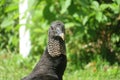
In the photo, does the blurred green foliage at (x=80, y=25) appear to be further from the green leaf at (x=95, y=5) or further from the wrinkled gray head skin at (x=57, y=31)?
the wrinkled gray head skin at (x=57, y=31)

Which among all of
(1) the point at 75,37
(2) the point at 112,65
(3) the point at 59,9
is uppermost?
(3) the point at 59,9

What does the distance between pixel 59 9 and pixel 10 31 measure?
1779 mm

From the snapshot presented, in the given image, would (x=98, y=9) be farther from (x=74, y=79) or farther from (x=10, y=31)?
(x=10, y=31)

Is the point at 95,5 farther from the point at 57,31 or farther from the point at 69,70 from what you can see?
the point at 57,31

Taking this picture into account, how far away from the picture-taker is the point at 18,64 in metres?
7.52

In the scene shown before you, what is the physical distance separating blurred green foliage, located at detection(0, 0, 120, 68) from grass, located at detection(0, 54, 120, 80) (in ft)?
0.72

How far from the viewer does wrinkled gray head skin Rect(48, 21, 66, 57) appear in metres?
4.91

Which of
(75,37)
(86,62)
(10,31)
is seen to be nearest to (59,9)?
(75,37)

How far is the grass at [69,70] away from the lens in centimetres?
676

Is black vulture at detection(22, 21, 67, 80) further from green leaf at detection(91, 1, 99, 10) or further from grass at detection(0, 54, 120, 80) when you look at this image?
green leaf at detection(91, 1, 99, 10)

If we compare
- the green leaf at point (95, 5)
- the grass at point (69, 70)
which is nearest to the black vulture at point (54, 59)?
the grass at point (69, 70)

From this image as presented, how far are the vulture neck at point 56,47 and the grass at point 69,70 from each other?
1718mm

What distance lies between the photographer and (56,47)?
4.95 metres

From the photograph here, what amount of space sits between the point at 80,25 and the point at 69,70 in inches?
28.8
